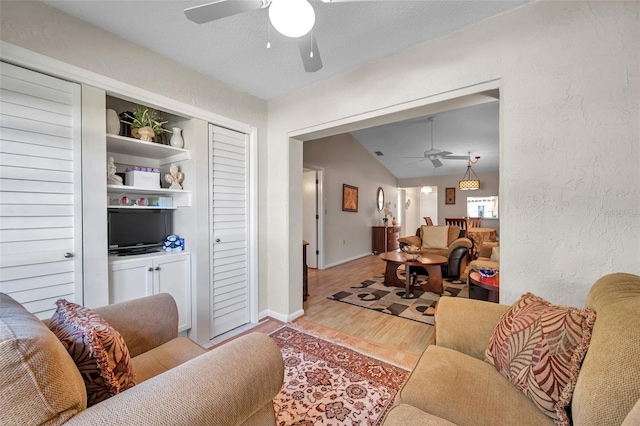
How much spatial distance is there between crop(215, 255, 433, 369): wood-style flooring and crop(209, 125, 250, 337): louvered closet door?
1.12ft

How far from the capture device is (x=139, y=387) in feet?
2.42

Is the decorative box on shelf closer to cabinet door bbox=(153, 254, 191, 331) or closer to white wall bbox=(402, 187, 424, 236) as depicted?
cabinet door bbox=(153, 254, 191, 331)

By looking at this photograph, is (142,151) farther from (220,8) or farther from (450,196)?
(450,196)

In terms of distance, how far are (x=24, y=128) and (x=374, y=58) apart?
7.70 ft

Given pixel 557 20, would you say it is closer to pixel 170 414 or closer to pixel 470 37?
pixel 470 37

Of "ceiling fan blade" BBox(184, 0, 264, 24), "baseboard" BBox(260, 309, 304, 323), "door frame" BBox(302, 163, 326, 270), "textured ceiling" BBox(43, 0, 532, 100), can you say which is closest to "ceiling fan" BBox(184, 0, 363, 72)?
"ceiling fan blade" BBox(184, 0, 264, 24)

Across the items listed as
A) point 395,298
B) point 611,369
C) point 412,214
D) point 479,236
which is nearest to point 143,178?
point 611,369

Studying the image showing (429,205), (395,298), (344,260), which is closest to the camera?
(395,298)

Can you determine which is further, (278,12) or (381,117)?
(381,117)

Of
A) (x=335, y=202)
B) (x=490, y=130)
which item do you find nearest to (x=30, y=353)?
(x=335, y=202)

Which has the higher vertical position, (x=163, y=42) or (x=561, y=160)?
(x=163, y=42)

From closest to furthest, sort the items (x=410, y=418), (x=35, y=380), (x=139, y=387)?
(x=35, y=380) < (x=139, y=387) < (x=410, y=418)

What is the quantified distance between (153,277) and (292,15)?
2030 mm

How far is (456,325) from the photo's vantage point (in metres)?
1.38
